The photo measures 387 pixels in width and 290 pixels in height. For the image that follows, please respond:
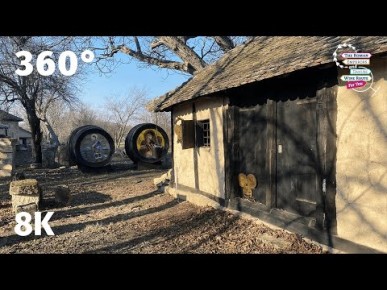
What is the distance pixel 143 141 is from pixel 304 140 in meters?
13.5

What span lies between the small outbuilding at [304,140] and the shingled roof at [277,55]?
0.03m

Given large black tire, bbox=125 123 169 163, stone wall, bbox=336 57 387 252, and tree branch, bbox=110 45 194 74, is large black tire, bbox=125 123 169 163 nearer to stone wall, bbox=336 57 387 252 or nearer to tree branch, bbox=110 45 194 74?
tree branch, bbox=110 45 194 74

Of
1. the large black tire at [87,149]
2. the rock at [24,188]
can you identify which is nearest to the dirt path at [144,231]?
the rock at [24,188]

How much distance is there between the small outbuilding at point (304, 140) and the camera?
14.2 ft

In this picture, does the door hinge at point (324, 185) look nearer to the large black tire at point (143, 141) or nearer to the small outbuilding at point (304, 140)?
the small outbuilding at point (304, 140)

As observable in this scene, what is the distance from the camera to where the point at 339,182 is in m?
4.75

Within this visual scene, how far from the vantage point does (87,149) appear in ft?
55.8

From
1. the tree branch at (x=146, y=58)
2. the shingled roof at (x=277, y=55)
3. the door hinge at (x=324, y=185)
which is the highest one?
the tree branch at (x=146, y=58)

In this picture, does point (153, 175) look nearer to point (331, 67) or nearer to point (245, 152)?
point (245, 152)

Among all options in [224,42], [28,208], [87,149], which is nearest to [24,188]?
[28,208]

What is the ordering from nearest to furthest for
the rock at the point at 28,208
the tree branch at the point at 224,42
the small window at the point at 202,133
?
the rock at the point at 28,208 → the small window at the point at 202,133 → the tree branch at the point at 224,42

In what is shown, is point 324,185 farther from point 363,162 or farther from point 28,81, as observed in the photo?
point 28,81

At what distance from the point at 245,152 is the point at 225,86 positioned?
1.51 meters

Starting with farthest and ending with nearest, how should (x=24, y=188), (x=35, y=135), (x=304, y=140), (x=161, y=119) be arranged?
1. (x=161, y=119)
2. (x=35, y=135)
3. (x=24, y=188)
4. (x=304, y=140)
